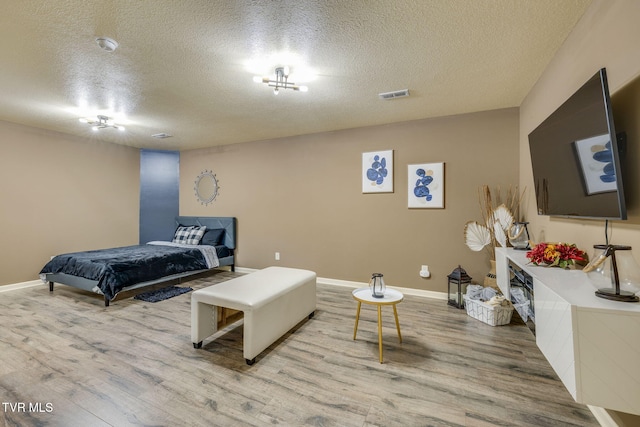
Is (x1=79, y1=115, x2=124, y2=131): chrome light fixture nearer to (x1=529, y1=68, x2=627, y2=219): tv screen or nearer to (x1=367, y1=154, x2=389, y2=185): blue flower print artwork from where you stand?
(x1=367, y1=154, x2=389, y2=185): blue flower print artwork

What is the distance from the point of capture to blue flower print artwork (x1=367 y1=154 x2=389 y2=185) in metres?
4.17

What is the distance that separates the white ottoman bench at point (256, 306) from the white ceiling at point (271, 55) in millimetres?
2051

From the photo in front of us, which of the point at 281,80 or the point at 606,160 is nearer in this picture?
the point at 606,160

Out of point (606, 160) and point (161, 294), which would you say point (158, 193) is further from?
point (606, 160)

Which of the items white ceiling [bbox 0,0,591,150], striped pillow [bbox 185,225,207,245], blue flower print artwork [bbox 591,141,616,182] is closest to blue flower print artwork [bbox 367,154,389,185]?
white ceiling [bbox 0,0,591,150]

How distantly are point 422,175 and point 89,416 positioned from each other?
4.04 meters

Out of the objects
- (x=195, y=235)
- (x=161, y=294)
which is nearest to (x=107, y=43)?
(x=161, y=294)

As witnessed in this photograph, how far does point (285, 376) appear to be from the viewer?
2.02m

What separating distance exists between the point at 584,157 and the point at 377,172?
270cm

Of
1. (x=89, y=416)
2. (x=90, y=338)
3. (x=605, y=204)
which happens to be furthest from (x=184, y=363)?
(x=605, y=204)

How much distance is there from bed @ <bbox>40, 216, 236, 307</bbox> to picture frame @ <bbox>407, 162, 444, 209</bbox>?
3.43 m

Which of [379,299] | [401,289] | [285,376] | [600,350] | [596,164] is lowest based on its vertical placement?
[285,376]

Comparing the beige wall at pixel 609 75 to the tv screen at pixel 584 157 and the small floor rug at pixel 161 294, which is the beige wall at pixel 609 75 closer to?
the tv screen at pixel 584 157

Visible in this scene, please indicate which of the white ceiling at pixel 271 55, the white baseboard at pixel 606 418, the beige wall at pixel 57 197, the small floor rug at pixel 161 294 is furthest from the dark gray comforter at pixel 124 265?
the white baseboard at pixel 606 418
